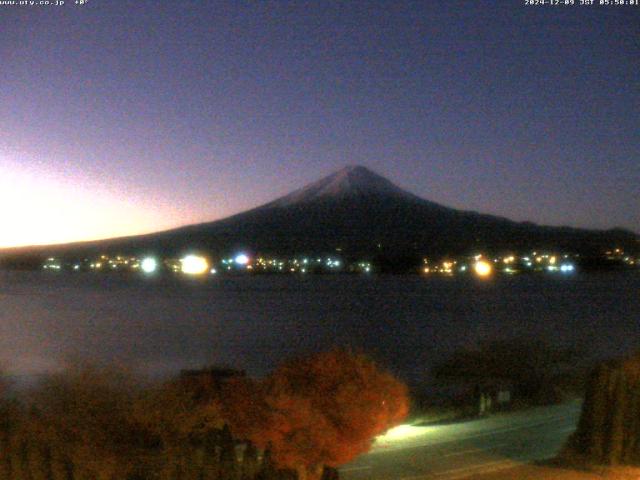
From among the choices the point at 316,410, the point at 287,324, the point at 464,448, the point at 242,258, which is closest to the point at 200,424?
the point at 316,410

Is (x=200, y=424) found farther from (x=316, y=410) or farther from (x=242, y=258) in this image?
(x=242, y=258)

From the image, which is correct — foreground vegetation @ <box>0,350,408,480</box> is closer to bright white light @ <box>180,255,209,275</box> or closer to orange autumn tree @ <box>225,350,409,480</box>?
orange autumn tree @ <box>225,350,409,480</box>

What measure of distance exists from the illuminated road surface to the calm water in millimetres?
9520

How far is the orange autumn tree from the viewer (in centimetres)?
1023

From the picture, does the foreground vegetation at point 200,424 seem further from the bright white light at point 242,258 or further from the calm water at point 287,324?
the bright white light at point 242,258

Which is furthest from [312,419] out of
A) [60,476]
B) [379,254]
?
[379,254]

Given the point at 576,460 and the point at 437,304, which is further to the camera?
the point at 437,304

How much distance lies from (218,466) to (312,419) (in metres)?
2.02

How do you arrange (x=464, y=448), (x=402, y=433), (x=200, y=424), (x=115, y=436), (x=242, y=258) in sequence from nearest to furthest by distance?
(x=115, y=436) < (x=200, y=424) < (x=464, y=448) < (x=402, y=433) < (x=242, y=258)

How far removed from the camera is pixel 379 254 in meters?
146

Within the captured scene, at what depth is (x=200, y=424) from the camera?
410 inches

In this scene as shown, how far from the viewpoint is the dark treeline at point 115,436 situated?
789 centimetres

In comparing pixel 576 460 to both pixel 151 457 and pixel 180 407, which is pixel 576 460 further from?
pixel 151 457

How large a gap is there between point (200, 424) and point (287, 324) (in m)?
69.2
